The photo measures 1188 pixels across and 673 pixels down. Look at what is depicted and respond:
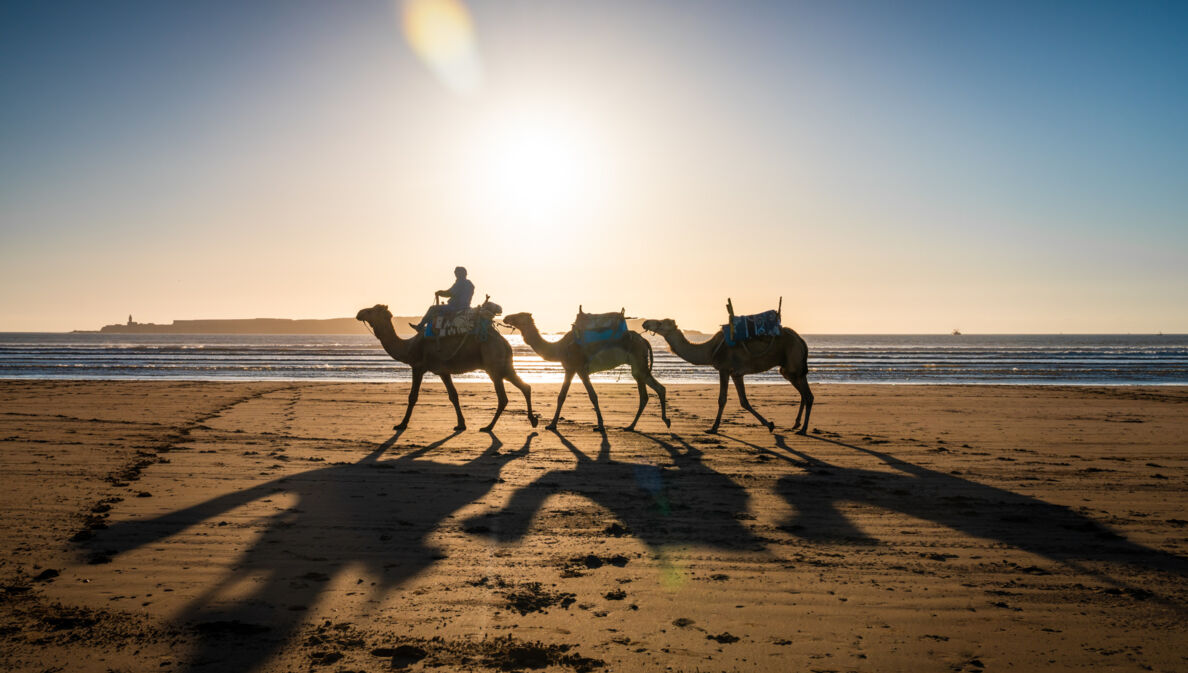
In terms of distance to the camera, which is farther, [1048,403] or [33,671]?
[1048,403]

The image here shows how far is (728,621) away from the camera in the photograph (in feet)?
14.5

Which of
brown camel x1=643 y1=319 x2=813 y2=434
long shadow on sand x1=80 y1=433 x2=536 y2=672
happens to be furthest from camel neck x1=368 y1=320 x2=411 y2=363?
brown camel x1=643 y1=319 x2=813 y2=434

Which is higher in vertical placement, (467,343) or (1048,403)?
Result: (467,343)

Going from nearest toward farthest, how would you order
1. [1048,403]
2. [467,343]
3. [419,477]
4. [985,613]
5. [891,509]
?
[985,613] < [891,509] < [419,477] < [467,343] < [1048,403]

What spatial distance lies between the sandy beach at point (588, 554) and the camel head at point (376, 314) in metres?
2.80

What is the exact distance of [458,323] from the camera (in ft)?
44.0

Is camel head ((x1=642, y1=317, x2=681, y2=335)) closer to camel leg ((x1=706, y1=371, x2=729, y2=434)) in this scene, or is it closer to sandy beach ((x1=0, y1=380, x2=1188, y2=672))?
camel leg ((x1=706, y1=371, x2=729, y2=434))

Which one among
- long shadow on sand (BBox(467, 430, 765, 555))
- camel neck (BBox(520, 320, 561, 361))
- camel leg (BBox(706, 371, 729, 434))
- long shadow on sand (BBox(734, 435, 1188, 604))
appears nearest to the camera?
long shadow on sand (BBox(734, 435, 1188, 604))

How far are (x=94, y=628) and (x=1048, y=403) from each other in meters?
21.4

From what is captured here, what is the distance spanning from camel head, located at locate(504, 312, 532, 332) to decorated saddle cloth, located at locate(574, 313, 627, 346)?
94cm

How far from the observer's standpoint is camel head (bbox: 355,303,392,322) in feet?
45.2

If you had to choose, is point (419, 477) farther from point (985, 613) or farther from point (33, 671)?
point (985, 613)

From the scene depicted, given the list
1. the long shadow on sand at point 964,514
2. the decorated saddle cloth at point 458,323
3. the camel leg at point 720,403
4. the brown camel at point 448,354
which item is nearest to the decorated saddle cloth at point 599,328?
the brown camel at point 448,354

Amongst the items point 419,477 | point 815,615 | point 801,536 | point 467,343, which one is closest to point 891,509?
point 801,536
